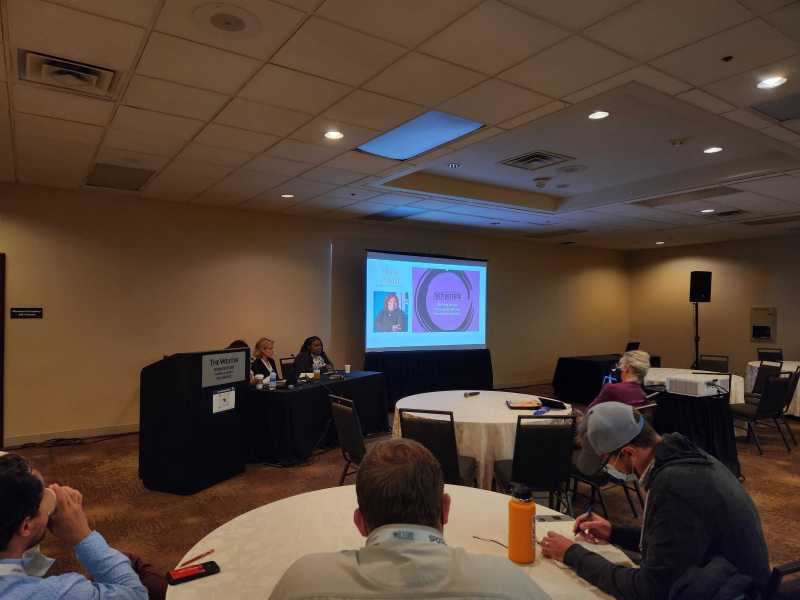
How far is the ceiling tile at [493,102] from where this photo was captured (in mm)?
3189

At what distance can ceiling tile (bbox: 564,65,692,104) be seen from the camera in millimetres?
2977

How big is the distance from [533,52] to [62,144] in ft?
12.5

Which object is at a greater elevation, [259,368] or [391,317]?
[391,317]

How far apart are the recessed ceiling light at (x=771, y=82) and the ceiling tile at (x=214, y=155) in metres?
3.78

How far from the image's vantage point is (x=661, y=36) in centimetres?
257

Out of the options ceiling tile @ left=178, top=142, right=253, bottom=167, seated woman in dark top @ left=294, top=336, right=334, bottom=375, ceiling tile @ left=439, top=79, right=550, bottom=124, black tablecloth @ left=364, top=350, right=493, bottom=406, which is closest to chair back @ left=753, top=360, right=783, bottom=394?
black tablecloth @ left=364, top=350, right=493, bottom=406

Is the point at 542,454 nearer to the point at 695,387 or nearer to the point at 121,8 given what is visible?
the point at 695,387

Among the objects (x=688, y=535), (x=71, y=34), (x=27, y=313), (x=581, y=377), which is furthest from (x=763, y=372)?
(x=27, y=313)

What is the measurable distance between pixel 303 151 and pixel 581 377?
6458mm

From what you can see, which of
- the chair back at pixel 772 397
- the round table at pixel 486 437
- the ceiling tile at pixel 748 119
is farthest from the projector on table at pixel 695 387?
the ceiling tile at pixel 748 119

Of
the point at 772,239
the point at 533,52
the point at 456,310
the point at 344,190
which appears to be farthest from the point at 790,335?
the point at 533,52

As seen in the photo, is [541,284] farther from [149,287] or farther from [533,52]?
[533,52]

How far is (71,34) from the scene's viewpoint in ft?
8.40

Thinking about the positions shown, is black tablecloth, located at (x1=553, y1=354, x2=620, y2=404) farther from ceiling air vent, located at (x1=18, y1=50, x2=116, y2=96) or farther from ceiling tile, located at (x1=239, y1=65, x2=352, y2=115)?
ceiling air vent, located at (x1=18, y1=50, x2=116, y2=96)
